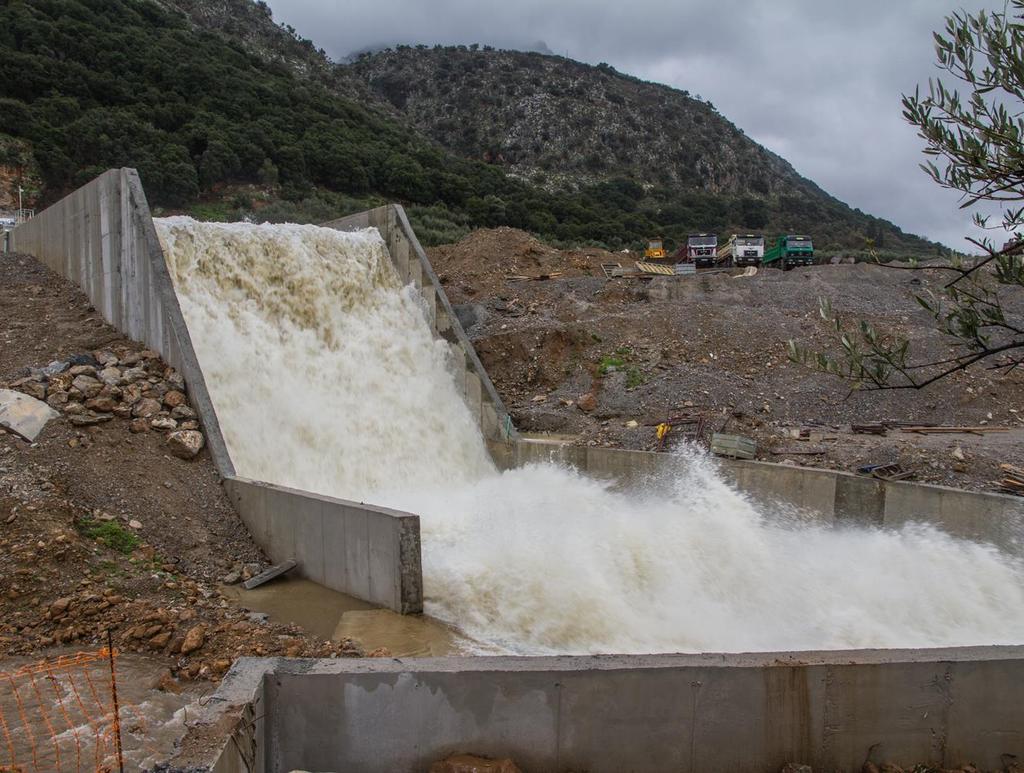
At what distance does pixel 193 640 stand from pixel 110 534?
248cm

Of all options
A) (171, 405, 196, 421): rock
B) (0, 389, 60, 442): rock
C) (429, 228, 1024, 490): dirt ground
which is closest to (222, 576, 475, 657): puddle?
(171, 405, 196, 421): rock

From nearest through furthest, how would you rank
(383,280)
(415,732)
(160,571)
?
(415,732) < (160,571) < (383,280)

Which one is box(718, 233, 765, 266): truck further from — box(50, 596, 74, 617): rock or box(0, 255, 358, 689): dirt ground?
box(50, 596, 74, 617): rock

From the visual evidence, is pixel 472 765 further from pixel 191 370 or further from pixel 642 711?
pixel 191 370

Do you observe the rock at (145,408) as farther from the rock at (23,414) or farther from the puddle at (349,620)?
the puddle at (349,620)

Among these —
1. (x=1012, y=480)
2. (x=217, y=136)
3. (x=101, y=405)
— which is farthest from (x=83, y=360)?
(x=217, y=136)

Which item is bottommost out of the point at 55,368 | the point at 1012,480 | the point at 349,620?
the point at 349,620

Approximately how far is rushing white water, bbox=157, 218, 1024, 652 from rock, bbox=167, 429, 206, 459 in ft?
3.23

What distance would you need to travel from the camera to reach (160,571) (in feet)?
25.6

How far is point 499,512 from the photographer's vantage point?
11344mm

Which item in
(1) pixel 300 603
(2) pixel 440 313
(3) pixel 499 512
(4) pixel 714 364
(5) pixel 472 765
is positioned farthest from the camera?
(4) pixel 714 364

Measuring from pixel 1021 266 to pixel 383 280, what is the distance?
14.0 metres

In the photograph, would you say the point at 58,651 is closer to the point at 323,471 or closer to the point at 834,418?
the point at 323,471

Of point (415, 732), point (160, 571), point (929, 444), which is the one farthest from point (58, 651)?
point (929, 444)
